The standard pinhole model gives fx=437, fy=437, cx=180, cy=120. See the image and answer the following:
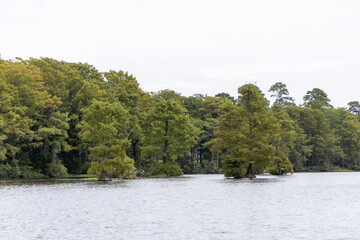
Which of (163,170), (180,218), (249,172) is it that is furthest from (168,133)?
(180,218)

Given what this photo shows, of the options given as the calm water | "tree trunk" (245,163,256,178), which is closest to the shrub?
"tree trunk" (245,163,256,178)

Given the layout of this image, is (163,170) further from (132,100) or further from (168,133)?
(132,100)

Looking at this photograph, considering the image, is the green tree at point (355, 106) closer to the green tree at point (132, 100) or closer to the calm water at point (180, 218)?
the green tree at point (132, 100)

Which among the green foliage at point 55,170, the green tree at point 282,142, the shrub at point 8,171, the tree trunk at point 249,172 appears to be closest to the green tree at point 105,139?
the shrub at point 8,171

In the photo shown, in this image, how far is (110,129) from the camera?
6159 centimetres

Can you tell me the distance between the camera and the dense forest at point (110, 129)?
65188 millimetres

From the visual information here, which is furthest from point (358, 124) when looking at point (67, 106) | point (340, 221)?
point (340, 221)

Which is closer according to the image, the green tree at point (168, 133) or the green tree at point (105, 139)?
the green tree at point (105, 139)

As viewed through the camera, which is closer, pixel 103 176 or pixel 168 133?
pixel 103 176

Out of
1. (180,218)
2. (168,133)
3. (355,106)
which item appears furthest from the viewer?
(355,106)

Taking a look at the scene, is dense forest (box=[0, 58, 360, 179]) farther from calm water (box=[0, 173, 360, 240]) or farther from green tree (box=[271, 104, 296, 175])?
calm water (box=[0, 173, 360, 240])

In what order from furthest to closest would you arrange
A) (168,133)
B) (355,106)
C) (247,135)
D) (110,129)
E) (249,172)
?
(355,106)
(168,133)
(247,135)
(249,172)
(110,129)

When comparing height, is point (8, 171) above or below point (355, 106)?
below

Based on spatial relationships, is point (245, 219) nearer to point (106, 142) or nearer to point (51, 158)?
point (106, 142)
